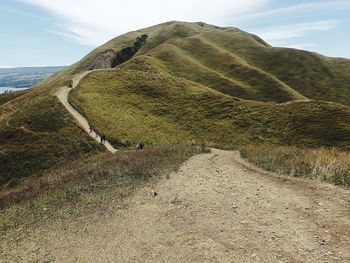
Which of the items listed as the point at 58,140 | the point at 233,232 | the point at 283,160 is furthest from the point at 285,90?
the point at 233,232

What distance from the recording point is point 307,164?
94.8 ft

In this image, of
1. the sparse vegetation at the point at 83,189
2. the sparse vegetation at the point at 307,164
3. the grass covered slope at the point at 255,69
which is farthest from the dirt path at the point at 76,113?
the grass covered slope at the point at 255,69

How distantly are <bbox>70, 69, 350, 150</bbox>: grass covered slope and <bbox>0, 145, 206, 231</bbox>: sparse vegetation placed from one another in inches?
1172

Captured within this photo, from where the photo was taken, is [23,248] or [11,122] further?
[11,122]

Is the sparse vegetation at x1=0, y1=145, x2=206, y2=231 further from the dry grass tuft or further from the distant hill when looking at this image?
the distant hill

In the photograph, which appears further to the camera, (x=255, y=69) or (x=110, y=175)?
(x=255, y=69)

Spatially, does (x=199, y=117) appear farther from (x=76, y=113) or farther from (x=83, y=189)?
(x=83, y=189)

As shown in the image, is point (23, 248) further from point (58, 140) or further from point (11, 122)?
point (11, 122)

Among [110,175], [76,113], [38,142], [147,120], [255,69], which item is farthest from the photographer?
[255,69]

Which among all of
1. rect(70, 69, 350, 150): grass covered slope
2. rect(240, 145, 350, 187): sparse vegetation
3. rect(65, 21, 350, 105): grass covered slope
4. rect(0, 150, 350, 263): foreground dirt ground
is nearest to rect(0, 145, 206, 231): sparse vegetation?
rect(0, 150, 350, 263): foreground dirt ground

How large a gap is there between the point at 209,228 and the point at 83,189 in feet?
36.9

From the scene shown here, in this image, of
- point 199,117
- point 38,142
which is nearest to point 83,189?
point 38,142

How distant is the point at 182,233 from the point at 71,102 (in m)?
62.8

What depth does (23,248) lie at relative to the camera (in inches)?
790
